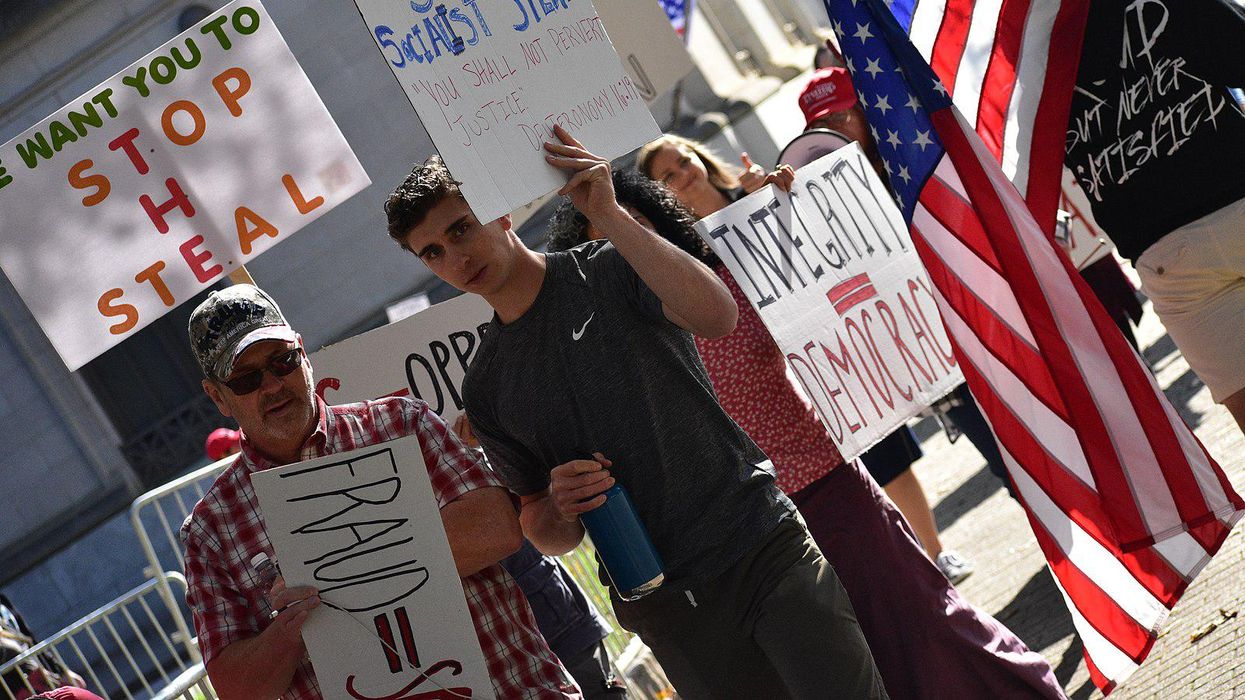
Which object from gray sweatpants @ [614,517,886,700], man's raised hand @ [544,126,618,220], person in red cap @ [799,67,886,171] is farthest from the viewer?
person in red cap @ [799,67,886,171]

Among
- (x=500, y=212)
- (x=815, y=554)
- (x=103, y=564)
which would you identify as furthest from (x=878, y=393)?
(x=103, y=564)

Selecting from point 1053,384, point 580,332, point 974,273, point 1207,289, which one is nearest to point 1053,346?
point 1053,384

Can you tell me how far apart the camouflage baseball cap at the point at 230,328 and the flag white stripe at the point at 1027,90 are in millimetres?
2262

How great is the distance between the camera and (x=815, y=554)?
311 cm

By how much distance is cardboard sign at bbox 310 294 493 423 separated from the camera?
4.70m

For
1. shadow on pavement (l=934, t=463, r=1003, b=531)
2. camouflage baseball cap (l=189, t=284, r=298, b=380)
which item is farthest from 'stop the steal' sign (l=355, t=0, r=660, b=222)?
shadow on pavement (l=934, t=463, r=1003, b=531)

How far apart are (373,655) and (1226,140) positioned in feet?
8.59

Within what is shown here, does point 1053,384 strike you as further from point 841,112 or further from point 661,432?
point 841,112

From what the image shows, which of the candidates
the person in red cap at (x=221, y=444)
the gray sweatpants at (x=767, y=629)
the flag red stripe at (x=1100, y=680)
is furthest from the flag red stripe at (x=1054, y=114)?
the person in red cap at (x=221, y=444)

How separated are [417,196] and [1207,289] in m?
2.25

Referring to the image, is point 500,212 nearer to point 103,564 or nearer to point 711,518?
point 711,518

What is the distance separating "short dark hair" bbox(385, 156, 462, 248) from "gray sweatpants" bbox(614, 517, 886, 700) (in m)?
1.08

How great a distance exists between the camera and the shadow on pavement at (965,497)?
23.8 ft

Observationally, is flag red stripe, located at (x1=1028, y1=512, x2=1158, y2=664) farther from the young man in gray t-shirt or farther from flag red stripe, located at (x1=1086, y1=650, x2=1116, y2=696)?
the young man in gray t-shirt
